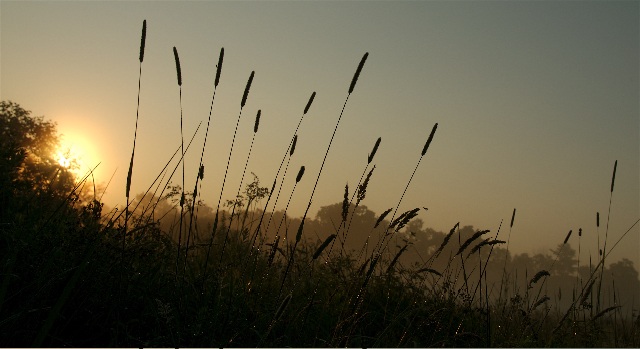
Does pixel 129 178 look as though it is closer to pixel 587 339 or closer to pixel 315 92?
pixel 315 92

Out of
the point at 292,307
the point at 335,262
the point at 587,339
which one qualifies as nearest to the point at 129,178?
the point at 292,307

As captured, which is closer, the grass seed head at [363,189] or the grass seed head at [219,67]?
the grass seed head at [219,67]

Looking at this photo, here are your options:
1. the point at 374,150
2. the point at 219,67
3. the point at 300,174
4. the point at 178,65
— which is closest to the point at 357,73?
the point at 374,150

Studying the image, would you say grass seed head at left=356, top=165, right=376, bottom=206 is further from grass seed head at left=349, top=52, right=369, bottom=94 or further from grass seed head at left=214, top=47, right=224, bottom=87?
grass seed head at left=214, top=47, right=224, bottom=87

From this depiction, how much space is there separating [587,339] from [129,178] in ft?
12.2

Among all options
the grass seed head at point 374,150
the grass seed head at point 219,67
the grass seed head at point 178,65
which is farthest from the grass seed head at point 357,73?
the grass seed head at point 178,65

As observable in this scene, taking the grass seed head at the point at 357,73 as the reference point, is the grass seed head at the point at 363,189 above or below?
below

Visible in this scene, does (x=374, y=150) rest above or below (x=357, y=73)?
below

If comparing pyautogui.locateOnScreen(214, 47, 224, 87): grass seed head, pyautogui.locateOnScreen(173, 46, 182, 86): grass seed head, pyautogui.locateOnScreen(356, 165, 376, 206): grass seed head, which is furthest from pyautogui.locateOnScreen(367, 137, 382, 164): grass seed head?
pyautogui.locateOnScreen(173, 46, 182, 86): grass seed head

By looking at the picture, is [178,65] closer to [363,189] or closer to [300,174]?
[300,174]

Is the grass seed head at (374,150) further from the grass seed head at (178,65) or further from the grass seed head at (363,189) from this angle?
the grass seed head at (178,65)

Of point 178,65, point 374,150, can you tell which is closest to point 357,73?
point 374,150

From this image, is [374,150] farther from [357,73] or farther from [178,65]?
[178,65]

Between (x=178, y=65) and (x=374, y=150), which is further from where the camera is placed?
(x=374, y=150)
